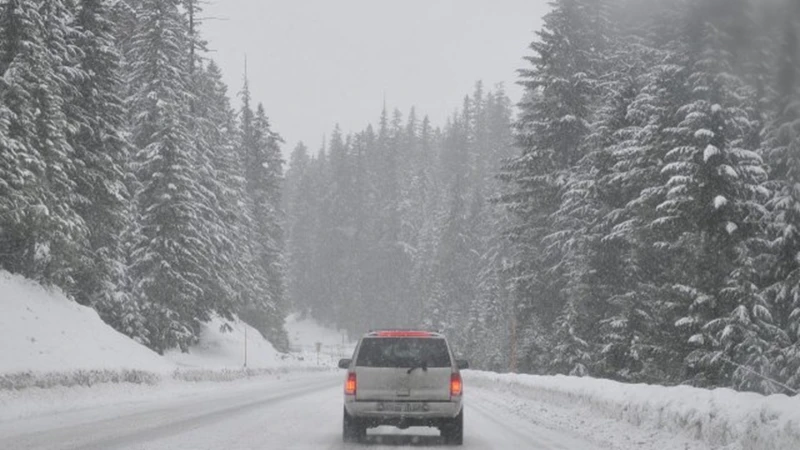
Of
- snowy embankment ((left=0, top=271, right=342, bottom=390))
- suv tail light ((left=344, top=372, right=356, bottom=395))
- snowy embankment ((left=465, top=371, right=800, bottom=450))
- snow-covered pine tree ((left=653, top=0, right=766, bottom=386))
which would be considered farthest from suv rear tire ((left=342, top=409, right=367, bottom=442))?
snow-covered pine tree ((left=653, top=0, right=766, bottom=386))

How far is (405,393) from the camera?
11.2 m

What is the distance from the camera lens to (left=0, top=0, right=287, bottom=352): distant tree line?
22.5 meters

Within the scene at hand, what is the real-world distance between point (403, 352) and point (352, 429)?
1357 millimetres

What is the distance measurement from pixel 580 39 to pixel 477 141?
7770cm

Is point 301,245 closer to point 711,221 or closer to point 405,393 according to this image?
point 711,221

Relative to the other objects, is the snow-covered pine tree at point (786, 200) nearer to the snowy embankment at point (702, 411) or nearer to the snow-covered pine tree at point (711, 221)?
the snow-covered pine tree at point (711, 221)

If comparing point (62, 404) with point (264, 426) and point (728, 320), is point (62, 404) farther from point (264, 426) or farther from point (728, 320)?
point (728, 320)

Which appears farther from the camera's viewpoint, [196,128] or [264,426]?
[196,128]

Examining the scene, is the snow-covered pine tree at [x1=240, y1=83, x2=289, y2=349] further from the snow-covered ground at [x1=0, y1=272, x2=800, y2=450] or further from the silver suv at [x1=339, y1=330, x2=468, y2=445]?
the silver suv at [x1=339, y1=330, x2=468, y2=445]

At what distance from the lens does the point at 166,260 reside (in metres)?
34.3

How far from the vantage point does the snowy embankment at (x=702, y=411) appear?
8250 millimetres

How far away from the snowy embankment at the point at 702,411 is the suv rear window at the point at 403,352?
338cm

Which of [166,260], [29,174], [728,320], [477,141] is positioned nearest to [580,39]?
[728,320]

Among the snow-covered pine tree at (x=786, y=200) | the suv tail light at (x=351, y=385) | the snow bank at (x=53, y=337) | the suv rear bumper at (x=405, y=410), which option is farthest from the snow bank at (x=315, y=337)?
the suv rear bumper at (x=405, y=410)
